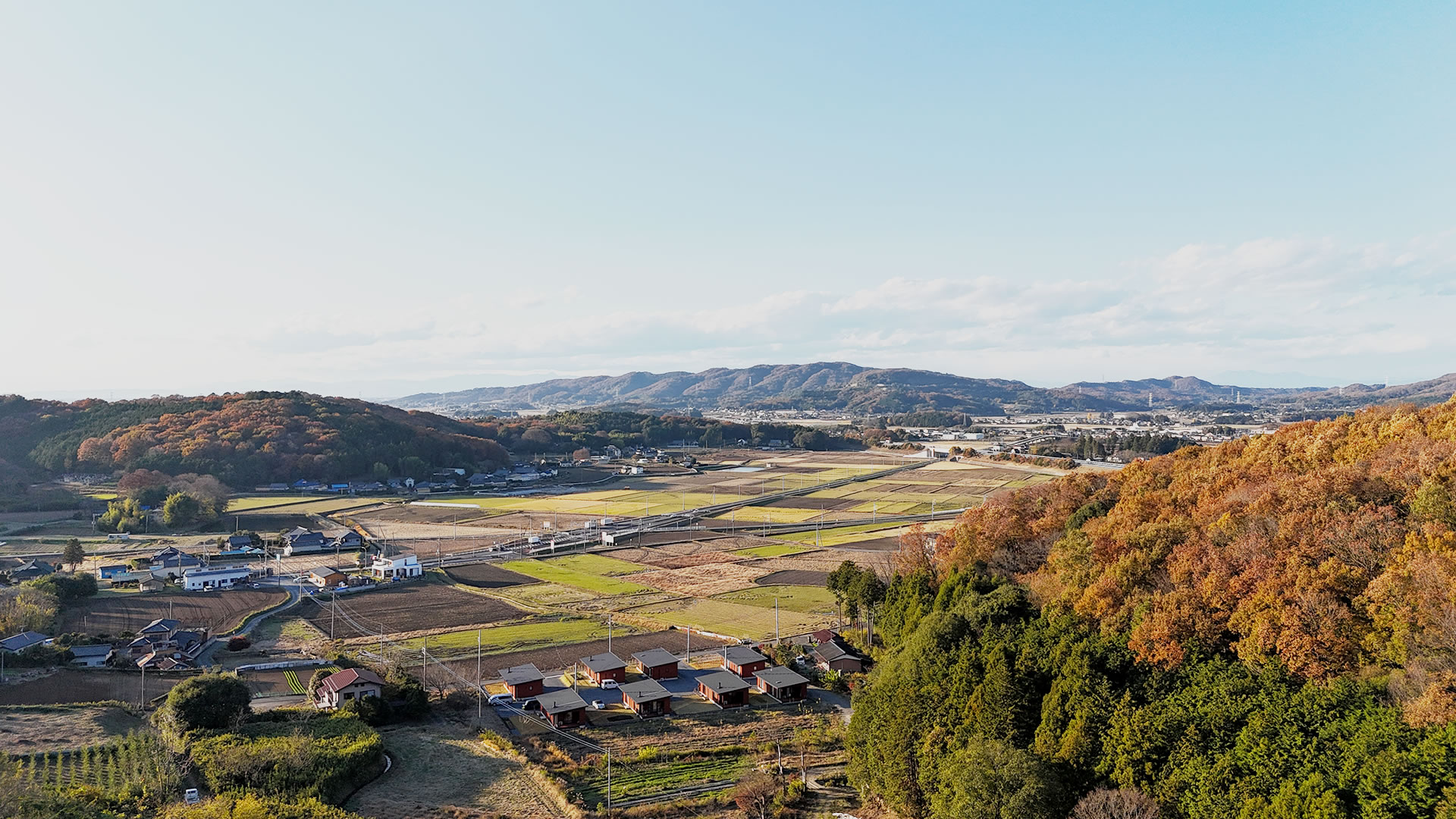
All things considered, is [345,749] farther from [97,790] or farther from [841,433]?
[841,433]

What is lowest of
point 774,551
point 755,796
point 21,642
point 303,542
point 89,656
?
point 774,551

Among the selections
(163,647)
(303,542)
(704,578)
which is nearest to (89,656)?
(163,647)

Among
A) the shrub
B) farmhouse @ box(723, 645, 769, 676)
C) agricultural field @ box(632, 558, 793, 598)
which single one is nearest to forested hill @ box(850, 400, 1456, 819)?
farmhouse @ box(723, 645, 769, 676)

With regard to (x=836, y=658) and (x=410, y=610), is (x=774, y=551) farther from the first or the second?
(x=410, y=610)

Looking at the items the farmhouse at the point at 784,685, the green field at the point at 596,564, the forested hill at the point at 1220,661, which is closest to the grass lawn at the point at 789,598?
the green field at the point at 596,564

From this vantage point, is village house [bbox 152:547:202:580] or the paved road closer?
the paved road

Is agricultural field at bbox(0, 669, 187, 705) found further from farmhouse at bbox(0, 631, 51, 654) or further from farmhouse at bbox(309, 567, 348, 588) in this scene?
farmhouse at bbox(309, 567, 348, 588)

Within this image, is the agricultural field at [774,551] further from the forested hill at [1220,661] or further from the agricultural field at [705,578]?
the forested hill at [1220,661]
